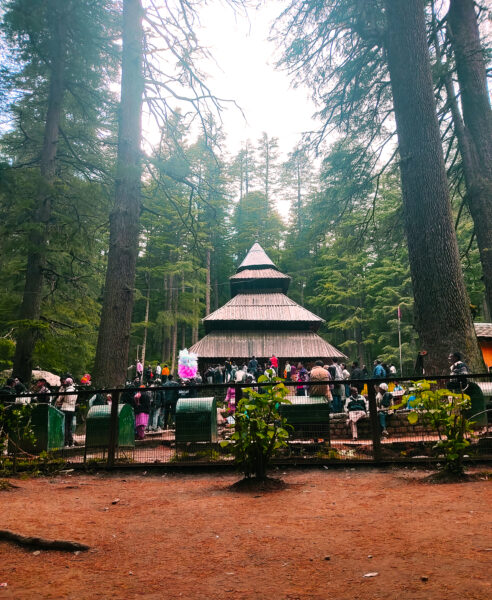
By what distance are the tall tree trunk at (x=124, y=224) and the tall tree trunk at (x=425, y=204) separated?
19.2ft

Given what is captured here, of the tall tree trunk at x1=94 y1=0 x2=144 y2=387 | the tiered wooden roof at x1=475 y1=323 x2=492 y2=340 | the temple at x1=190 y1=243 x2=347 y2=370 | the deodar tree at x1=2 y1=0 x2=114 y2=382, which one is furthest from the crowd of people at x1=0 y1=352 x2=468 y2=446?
the temple at x1=190 y1=243 x2=347 y2=370

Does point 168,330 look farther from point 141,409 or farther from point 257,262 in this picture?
point 141,409

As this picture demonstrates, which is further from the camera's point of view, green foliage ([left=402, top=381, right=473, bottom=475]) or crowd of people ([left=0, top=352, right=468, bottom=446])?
crowd of people ([left=0, top=352, right=468, bottom=446])

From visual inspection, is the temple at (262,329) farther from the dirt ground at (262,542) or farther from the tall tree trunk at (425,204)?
the dirt ground at (262,542)

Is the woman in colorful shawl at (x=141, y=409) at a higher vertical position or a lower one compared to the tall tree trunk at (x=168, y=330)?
lower

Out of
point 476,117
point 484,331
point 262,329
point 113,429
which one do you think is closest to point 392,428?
point 113,429

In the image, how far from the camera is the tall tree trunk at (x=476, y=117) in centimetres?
997

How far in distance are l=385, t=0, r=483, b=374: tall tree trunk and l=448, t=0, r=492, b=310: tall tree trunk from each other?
2280 millimetres

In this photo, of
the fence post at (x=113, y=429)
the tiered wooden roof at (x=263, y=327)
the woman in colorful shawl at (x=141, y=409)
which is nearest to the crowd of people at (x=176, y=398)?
the woman in colorful shawl at (x=141, y=409)

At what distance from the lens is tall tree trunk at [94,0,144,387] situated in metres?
8.90

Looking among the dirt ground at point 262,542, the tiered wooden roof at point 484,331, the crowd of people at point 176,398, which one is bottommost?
the dirt ground at point 262,542

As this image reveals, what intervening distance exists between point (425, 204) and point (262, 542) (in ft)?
23.8

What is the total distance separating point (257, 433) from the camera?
4848 mm

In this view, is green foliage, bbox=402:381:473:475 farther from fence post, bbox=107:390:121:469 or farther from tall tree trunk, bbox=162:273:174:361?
tall tree trunk, bbox=162:273:174:361
